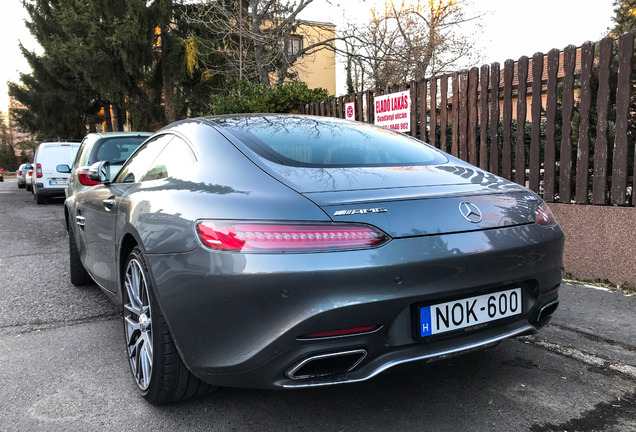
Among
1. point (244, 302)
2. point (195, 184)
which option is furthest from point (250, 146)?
point (244, 302)

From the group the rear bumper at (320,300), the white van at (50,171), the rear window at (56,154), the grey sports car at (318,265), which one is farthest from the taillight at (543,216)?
the rear window at (56,154)

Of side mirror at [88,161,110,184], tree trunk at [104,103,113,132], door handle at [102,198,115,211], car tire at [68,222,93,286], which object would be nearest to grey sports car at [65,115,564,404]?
door handle at [102,198,115,211]

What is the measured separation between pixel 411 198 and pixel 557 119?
11.7ft

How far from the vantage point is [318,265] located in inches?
69.0

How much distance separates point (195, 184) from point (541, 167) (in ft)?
13.1

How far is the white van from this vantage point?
1359 centimetres

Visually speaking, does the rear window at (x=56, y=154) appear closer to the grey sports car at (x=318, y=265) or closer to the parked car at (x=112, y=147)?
the parked car at (x=112, y=147)

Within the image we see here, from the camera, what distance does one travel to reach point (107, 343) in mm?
3221

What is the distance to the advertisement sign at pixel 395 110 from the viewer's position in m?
6.51

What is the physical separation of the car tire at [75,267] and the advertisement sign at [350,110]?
443cm

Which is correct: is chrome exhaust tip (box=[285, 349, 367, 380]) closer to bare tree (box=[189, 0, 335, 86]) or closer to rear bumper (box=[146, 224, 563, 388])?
rear bumper (box=[146, 224, 563, 388])

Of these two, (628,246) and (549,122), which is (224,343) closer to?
(628,246)

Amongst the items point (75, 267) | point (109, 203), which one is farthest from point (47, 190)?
point (109, 203)

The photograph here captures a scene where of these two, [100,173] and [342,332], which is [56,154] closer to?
[100,173]
